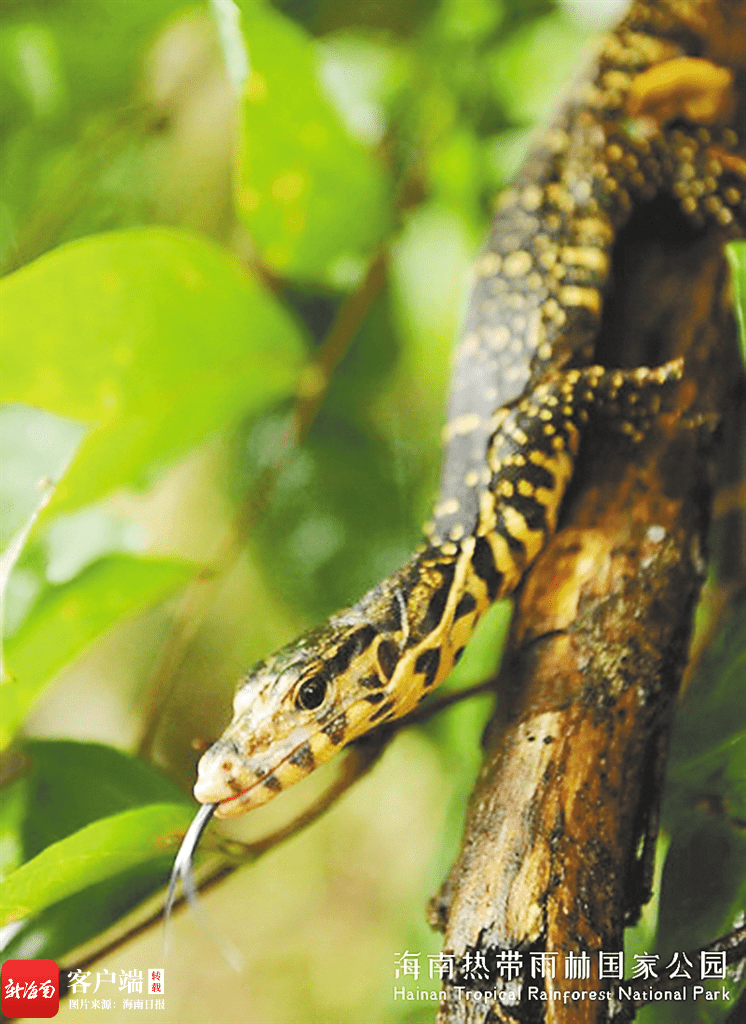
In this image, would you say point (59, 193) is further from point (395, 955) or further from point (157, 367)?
point (395, 955)

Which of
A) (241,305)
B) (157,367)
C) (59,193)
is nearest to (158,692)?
(157,367)

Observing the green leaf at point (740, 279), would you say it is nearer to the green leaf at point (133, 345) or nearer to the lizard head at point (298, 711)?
the lizard head at point (298, 711)

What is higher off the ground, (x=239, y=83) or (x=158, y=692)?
(x=239, y=83)

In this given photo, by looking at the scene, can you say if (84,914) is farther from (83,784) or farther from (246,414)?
(246,414)

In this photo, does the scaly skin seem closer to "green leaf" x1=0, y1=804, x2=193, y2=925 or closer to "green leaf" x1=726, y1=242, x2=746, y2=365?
"green leaf" x1=0, y1=804, x2=193, y2=925

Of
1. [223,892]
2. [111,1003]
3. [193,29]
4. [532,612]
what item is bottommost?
[111,1003]

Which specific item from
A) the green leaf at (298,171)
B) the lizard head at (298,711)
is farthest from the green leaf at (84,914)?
the green leaf at (298,171)

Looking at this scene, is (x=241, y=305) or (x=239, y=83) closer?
(x=239, y=83)
